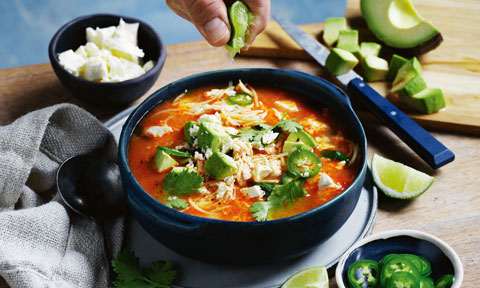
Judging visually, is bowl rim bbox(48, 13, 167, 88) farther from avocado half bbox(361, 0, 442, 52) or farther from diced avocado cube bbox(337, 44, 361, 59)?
avocado half bbox(361, 0, 442, 52)

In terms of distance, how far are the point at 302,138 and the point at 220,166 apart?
0.37m

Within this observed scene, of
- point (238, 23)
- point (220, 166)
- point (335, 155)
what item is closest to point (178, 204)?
point (220, 166)

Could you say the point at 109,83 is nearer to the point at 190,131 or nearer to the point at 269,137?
the point at 190,131

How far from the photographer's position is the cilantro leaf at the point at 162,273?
187cm

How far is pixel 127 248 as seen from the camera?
1.97 meters

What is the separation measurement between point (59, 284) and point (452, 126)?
76.3 inches

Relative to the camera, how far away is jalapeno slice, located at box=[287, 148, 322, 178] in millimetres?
1959

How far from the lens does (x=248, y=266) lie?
193 centimetres

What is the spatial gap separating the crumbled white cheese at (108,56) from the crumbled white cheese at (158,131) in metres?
0.51

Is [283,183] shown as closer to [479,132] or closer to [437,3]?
[479,132]

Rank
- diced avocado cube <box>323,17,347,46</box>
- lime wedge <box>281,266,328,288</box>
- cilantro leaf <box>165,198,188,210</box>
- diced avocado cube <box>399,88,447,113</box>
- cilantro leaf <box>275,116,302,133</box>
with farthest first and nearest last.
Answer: diced avocado cube <box>323,17,347,46</box>
diced avocado cube <box>399,88,447,113</box>
cilantro leaf <box>275,116,302,133</box>
cilantro leaf <box>165,198,188,210</box>
lime wedge <box>281,266,328,288</box>

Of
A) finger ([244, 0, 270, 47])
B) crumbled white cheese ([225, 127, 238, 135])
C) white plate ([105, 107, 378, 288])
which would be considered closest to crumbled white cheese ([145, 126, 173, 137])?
crumbled white cheese ([225, 127, 238, 135])

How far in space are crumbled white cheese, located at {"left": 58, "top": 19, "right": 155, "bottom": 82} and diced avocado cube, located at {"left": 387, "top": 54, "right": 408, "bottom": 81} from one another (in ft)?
4.18

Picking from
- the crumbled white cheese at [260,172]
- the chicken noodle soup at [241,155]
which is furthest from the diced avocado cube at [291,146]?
the crumbled white cheese at [260,172]
